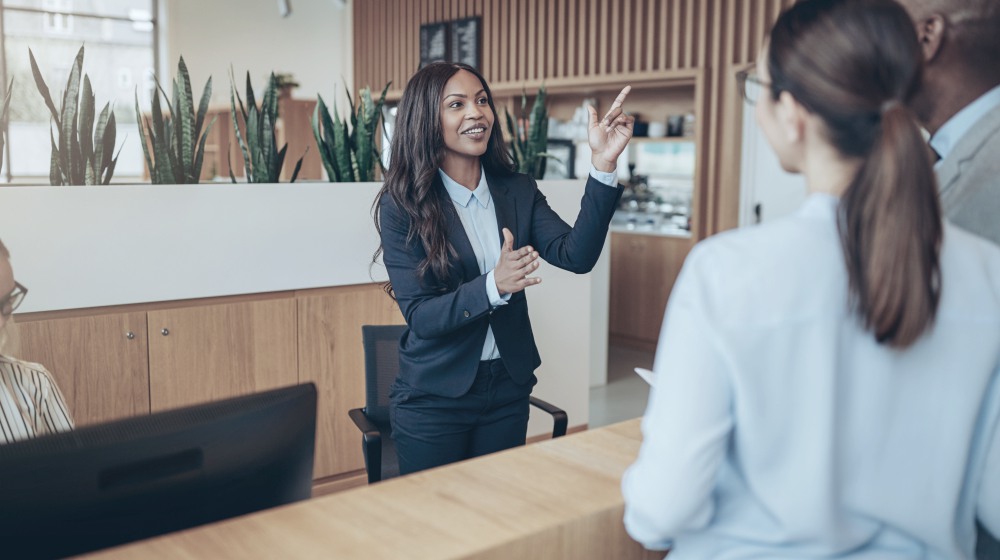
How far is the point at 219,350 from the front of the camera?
133 inches

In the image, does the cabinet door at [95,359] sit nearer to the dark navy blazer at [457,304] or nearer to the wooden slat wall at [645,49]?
the dark navy blazer at [457,304]

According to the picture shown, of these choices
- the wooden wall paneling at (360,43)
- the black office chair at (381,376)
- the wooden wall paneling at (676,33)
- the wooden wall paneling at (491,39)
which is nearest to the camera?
the black office chair at (381,376)

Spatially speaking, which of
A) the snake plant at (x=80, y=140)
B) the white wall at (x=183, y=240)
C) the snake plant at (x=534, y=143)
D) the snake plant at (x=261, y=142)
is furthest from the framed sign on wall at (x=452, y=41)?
the snake plant at (x=80, y=140)

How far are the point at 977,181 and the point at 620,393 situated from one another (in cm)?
450

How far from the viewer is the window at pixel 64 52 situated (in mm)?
9734

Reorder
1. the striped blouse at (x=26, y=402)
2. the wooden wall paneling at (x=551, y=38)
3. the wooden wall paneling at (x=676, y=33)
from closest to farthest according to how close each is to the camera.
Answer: the striped blouse at (x=26, y=402), the wooden wall paneling at (x=676, y=33), the wooden wall paneling at (x=551, y=38)

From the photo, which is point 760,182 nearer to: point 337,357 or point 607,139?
point 337,357

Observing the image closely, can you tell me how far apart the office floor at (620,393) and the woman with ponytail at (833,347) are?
3.86 m

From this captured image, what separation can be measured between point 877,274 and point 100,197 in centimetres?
278

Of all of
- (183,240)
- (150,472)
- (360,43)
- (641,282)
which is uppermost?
(360,43)

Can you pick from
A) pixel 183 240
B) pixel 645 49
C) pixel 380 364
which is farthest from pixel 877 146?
pixel 645 49

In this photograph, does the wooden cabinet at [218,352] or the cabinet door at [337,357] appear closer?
the wooden cabinet at [218,352]

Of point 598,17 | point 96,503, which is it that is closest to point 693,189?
point 598,17

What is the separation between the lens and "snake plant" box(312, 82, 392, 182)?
368cm
